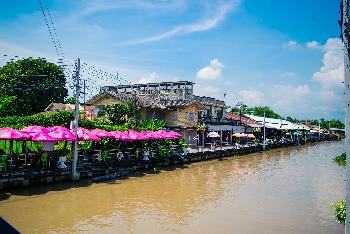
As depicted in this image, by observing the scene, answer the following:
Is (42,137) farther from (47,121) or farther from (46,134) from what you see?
(47,121)

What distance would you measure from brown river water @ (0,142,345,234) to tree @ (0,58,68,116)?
30.1 metres

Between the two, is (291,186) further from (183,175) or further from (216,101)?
(216,101)

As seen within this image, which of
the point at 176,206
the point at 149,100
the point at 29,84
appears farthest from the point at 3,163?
the point at 29,84

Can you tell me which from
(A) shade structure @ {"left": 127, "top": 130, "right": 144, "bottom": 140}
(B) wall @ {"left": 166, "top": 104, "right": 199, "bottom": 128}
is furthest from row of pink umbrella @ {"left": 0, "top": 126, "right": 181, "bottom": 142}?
(B) wall @ {"left": 166, "top": 104, "right": 199, "bottom": 128}

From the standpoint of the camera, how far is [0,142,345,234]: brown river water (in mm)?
13844

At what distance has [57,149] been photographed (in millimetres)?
24031

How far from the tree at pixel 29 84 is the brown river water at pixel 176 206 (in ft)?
98.9

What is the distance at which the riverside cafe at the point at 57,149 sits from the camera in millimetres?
18856

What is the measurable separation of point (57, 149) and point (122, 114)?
11.3 m

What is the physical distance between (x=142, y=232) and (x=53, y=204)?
5.66m

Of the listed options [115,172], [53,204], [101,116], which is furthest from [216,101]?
[53,204]

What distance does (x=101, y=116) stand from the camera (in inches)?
1523

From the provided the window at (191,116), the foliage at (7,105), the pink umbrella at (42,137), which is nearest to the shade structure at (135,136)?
the pink umbrella at (42,137)

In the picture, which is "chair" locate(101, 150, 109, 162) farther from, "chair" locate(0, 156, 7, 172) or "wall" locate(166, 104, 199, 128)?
"wall" locate(166, 104, 199, 128)
